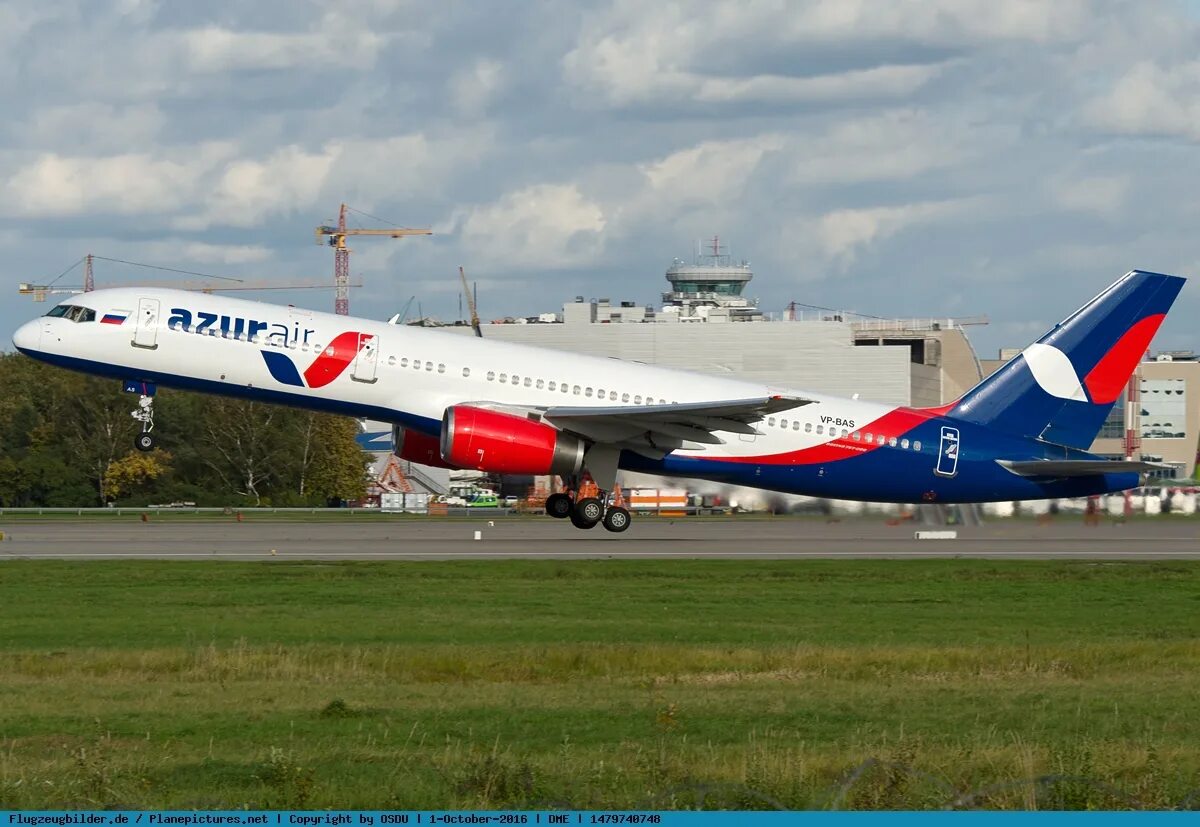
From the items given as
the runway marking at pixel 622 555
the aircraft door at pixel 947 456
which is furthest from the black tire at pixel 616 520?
the aircraft door at pixel 947 456

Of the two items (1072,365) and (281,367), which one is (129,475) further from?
(1072,365)

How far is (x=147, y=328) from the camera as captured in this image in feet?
121

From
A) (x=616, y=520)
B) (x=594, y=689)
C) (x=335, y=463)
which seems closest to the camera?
(x=594, y=689)

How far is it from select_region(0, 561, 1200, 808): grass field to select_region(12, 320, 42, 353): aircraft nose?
21.5 ft

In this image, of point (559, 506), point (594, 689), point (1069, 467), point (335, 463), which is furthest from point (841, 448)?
point (335, 463)

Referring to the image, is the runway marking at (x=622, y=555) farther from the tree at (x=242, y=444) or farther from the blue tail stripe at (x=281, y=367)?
the tree at (x=242, y=444)

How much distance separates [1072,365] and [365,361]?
1893 centimetres

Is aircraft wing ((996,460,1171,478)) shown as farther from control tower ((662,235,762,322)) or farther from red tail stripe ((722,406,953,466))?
control tower ((662,235,762,322))

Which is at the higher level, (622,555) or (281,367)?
(281,367)

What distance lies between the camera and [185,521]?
66.1m

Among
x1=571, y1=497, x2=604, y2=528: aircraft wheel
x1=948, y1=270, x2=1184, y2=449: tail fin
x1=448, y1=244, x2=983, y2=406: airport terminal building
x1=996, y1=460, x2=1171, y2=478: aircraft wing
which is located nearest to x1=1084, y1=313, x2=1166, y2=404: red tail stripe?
x1=948, y1=270, x2=1184, y2=449: tail fin

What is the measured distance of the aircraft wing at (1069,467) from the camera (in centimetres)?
4116

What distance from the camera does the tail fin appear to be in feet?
140

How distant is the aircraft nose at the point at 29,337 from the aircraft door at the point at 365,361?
24.3 ft
